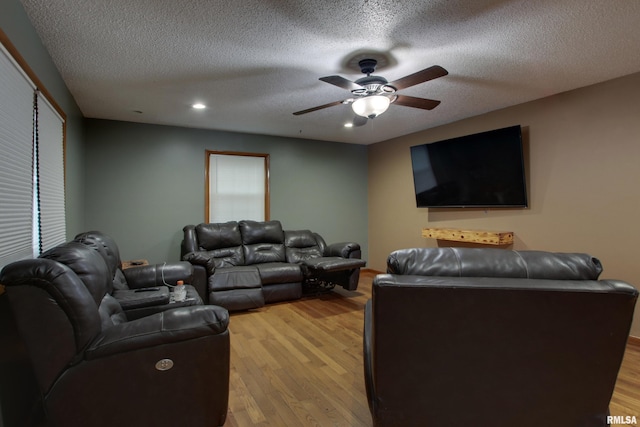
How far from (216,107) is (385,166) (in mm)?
3213

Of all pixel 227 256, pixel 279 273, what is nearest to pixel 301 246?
pixel 279 273

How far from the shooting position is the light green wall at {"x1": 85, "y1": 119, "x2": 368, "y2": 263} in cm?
447

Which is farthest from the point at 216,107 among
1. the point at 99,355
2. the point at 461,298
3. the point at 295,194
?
the point at 461,298

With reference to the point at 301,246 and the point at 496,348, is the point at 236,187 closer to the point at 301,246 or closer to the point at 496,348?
the point at 301,246

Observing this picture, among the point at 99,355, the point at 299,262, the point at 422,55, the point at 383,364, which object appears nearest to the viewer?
the point at 383,364

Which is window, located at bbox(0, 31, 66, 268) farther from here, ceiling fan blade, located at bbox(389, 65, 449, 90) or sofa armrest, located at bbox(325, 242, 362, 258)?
sofa armrest, located at bbox(325, 242, 362, 258)

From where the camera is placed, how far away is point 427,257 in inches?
57.1

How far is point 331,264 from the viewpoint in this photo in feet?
14.1

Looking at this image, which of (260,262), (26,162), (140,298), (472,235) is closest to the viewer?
(26,162)

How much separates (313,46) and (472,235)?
10.1 feet

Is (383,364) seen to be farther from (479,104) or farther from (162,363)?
(479,104)

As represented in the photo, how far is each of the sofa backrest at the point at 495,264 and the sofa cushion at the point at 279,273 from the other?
294 cm

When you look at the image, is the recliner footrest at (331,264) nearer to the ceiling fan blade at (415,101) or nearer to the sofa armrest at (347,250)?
the sofa armrest at (347,250)

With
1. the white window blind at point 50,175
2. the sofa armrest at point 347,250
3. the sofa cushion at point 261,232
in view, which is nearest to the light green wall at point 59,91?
the white window blind at point 50,175
